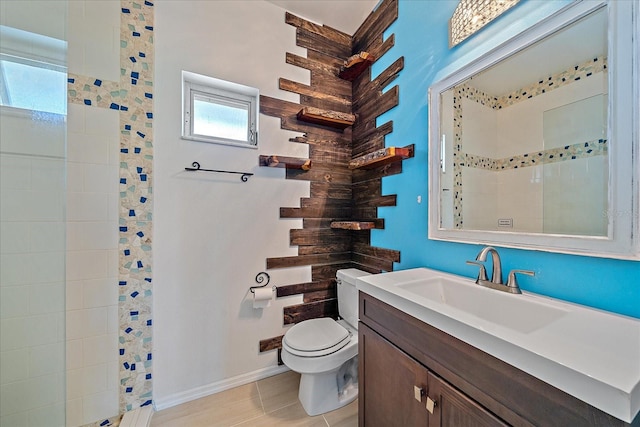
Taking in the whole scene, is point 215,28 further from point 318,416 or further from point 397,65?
point 318,416

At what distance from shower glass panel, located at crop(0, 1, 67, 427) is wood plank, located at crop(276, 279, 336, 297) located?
1248 millimetres

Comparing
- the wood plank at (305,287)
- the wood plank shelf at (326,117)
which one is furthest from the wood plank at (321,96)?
the wood plank at (305,287)

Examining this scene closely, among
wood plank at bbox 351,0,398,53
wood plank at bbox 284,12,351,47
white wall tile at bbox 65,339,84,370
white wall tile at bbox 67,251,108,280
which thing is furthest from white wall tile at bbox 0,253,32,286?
wood plank at bbox 351,0,398,53

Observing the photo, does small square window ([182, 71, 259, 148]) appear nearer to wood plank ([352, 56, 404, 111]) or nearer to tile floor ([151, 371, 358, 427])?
wood plank ([352, 56, 404, 111])

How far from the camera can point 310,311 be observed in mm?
1938

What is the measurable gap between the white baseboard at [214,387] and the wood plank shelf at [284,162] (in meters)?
1.55

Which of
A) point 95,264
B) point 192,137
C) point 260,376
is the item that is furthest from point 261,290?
point 192,137

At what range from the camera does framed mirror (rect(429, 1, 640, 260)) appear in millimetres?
715

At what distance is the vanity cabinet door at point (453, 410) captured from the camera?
631 millimetres

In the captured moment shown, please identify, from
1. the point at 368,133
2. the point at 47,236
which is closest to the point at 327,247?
the point at 368,133

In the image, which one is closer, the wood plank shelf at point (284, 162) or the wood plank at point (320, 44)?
the wood plank shelf at point (284, 162)

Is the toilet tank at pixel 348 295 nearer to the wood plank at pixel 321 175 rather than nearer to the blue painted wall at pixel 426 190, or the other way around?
the blue painted wall at pixel 426 190

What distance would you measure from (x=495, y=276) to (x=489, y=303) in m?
0.11

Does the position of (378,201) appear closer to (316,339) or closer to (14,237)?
(316,339)
